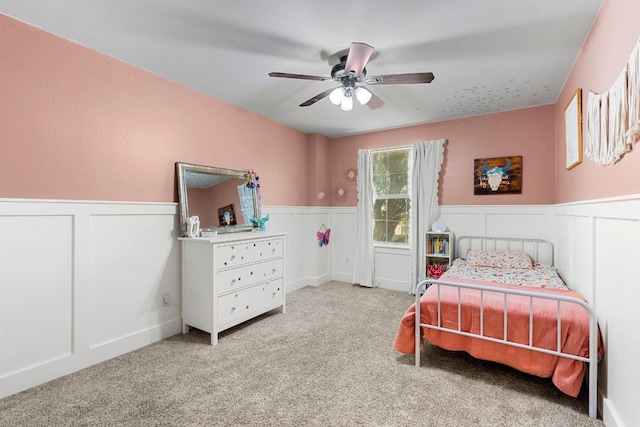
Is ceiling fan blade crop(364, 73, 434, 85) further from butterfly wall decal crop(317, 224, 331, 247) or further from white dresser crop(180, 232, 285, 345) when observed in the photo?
butterfly wall decal crop(317, 224, 331, 247)

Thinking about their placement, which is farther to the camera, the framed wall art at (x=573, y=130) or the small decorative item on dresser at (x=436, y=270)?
the small decorative item on dresser at (x=436, y=270)

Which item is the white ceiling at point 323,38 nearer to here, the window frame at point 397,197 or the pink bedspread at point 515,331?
the window frame at point 397,197

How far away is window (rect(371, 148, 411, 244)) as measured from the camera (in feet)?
15.0

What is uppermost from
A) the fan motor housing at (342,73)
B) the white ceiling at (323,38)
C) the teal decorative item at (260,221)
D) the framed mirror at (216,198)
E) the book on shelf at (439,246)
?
the white ceiling at (323,38)

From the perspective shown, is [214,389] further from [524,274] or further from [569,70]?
[569,70]

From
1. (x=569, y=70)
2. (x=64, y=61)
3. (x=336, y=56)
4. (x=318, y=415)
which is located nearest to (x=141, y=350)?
(x=318, y=415)

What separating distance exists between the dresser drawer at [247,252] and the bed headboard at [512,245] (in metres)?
2.42

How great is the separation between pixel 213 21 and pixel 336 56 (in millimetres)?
928

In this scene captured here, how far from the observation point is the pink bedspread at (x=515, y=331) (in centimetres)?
182

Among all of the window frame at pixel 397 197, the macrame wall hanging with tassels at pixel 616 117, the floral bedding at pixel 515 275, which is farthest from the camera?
the window frame at pixel 397 197

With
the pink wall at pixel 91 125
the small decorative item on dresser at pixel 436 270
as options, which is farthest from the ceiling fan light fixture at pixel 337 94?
the small decorative item on dresser at pixel 436 270

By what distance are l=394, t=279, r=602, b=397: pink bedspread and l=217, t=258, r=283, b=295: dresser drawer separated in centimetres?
154

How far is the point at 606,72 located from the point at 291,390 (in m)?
2.77

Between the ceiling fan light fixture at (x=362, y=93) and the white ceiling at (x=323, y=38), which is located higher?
the white ceiling at (x=323, y=38)
